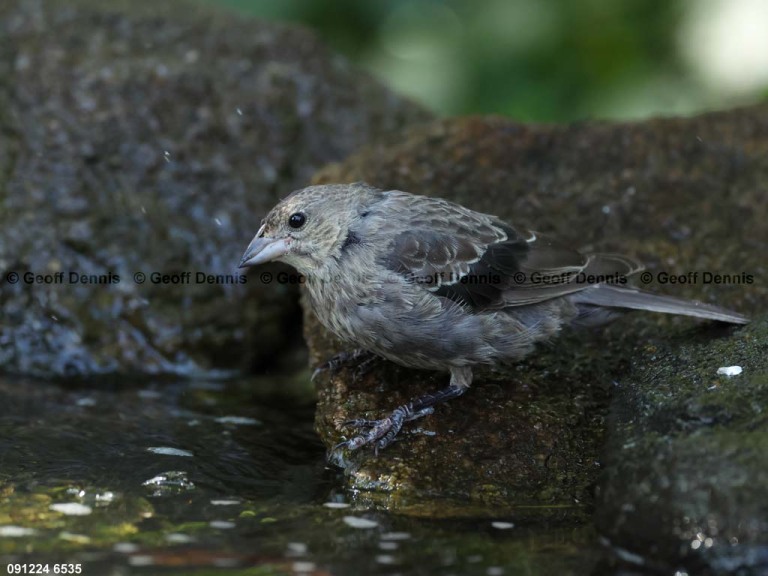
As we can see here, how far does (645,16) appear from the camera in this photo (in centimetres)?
820

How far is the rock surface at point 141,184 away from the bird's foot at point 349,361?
158cm

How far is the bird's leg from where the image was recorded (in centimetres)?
418

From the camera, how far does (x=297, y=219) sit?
4.57 meters

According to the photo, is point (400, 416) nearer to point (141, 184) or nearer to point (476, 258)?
point (476, 258)

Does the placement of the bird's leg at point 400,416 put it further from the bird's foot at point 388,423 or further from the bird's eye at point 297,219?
the bird's eye at point 297,219

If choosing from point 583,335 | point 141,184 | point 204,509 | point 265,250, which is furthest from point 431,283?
point 141,184

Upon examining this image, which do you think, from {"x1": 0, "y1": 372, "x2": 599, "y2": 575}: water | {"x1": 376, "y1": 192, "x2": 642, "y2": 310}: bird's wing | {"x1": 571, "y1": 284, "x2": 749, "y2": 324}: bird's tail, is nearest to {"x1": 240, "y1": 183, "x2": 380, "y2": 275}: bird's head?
{"x1": 376, "y1": 192, "x2": 642, "y2": 310}: bird's wing

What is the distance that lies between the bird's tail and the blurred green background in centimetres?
366

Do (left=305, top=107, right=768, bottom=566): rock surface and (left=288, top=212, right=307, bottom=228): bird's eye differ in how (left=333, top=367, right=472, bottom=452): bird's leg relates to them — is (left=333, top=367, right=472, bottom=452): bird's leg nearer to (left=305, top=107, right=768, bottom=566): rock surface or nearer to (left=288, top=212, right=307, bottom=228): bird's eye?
(left=305, top=107, right=768, bottom=566): rock surface

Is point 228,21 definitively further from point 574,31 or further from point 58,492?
point 58,492

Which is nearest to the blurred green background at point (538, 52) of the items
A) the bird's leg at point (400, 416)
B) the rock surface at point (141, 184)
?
the rock surface at point (141, 184)

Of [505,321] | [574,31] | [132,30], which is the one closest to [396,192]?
[505,321]

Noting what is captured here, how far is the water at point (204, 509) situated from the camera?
10.8ft

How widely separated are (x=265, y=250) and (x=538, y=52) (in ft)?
14.9
